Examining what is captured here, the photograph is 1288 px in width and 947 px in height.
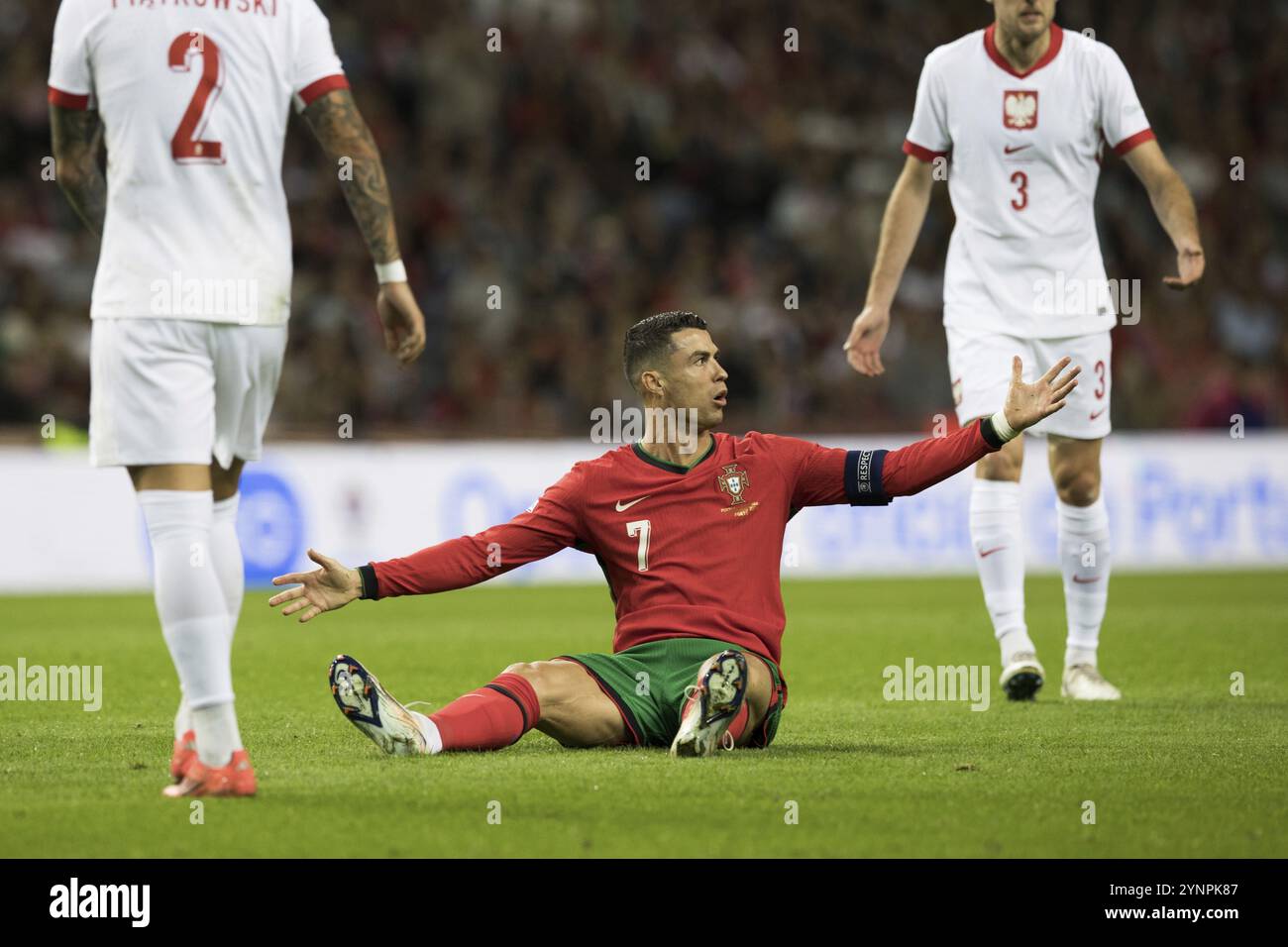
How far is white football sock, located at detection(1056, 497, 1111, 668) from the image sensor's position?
7.39 metres

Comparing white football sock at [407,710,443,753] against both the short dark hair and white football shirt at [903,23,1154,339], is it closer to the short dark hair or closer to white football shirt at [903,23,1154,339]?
the short dark hair

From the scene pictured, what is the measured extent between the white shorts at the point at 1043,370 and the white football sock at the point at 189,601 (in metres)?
3.47

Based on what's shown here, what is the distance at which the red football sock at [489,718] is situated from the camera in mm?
5480

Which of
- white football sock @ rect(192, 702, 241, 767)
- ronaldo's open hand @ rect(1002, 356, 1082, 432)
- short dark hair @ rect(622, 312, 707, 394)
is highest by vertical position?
short dark hair @ rect(622, 312, 707, 394)

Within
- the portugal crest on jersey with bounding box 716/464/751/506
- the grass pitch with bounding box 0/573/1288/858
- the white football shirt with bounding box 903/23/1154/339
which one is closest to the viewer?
the grass pitch with bounding box 0/573/1288/858

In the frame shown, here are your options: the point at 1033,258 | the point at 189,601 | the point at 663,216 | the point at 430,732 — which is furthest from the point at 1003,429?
the point at 663,216

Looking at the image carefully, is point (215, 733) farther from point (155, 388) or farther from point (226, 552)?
point (155, 388)

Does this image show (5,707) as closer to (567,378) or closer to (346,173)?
(346,173)

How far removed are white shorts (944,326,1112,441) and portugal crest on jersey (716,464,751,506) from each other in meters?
1.66

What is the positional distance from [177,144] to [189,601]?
1125 mm

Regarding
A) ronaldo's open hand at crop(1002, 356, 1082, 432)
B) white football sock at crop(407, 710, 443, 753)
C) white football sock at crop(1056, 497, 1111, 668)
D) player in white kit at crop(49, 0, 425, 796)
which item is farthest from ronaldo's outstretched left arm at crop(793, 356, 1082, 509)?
white football sock at crop(1056, 497, 1111, 668)

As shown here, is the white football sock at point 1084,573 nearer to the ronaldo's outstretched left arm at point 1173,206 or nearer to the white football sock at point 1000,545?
the white football sock at point 1000,545

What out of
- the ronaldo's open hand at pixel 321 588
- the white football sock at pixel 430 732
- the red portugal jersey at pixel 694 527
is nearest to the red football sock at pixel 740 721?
the red portugal jersey at pixel 694 527

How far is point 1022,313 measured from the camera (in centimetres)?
735
